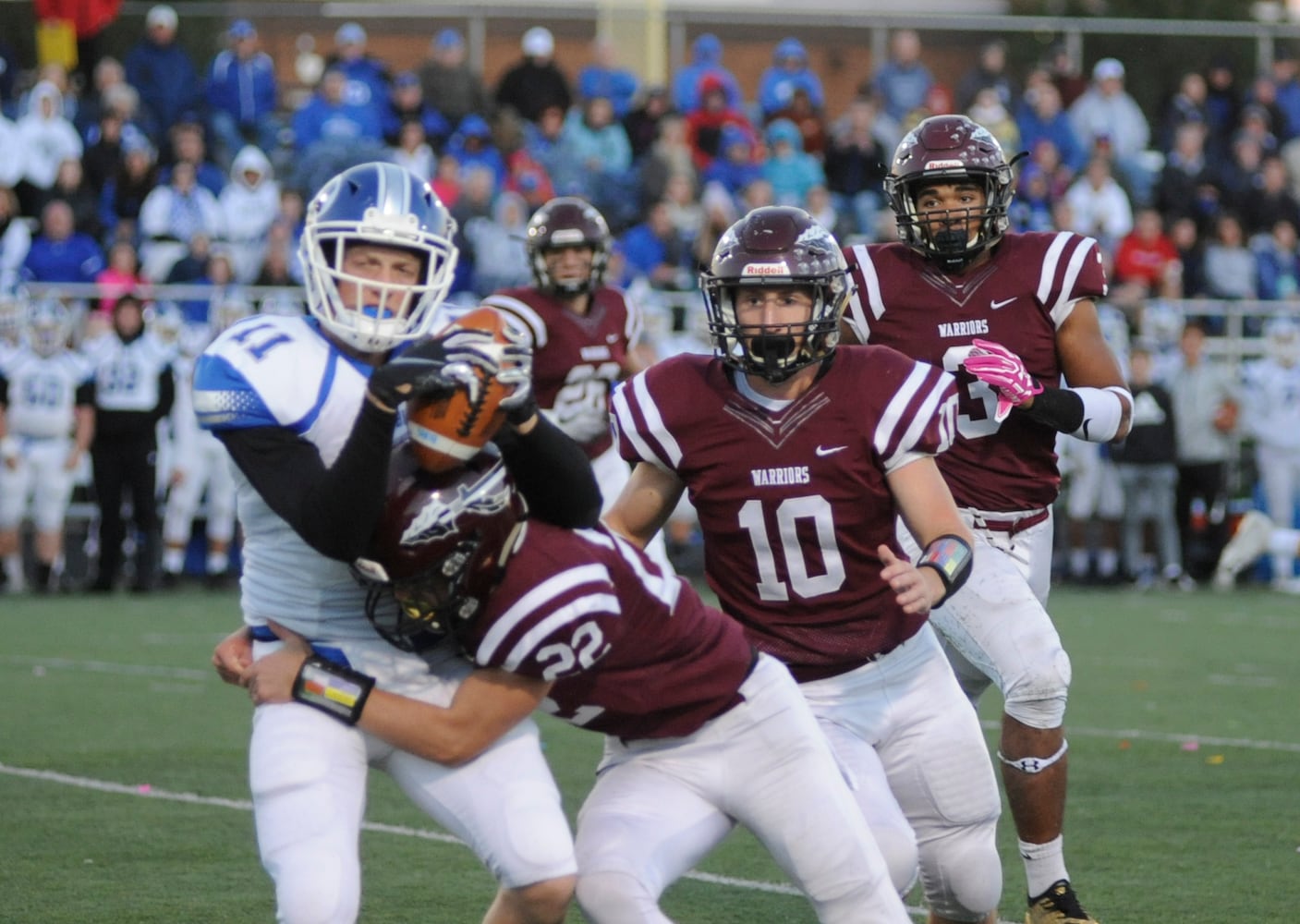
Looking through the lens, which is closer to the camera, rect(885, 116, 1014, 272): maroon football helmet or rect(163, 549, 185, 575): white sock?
rect(885, 116, 1014, 272): maroon football helmet

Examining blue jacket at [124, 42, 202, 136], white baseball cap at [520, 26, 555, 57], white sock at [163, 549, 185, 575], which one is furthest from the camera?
white baseball cap at [520, 26, 555, 57]

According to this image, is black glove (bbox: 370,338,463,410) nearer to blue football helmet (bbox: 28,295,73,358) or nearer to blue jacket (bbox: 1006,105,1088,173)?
blue football helmet (bbox: 28,295,73,358)

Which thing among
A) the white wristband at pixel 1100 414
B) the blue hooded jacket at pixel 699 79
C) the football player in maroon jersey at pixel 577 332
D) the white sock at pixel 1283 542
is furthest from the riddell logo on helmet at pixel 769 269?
the blue hooded jacket at pixel 699 79

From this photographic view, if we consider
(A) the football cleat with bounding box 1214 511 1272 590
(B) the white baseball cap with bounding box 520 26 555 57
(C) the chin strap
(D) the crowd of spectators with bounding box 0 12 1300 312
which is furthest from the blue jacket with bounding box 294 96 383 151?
(C) the chin strap

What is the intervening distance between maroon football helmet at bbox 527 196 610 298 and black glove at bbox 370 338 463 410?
5048 mm

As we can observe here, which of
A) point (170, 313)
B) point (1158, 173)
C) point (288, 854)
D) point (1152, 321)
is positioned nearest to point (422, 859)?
point (288, 854)

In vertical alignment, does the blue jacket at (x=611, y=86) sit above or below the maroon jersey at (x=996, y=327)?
above

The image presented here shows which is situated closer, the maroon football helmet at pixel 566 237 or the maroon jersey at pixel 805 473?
the maroon jersey at pixel 805 473

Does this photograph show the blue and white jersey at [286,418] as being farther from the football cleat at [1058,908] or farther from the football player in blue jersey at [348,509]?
the football cleat at [1058,908]

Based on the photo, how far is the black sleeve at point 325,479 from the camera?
10.2ft

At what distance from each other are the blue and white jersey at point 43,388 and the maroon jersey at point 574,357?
18.7 feet

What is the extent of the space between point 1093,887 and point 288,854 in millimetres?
2502

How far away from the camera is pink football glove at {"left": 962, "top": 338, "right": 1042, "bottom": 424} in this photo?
463cm

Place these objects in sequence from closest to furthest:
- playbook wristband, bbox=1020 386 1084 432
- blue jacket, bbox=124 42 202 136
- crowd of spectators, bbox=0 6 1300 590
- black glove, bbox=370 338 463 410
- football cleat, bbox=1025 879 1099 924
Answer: black glove, bbox=370 338 463 410, football cleat, bbox=1025 879 1099 924, playbook wristband, bbox=1020 386 1084 432, crowd of spectators, bbox=0 6 1300 590, blue jacket, bbox=124 42 202 136
